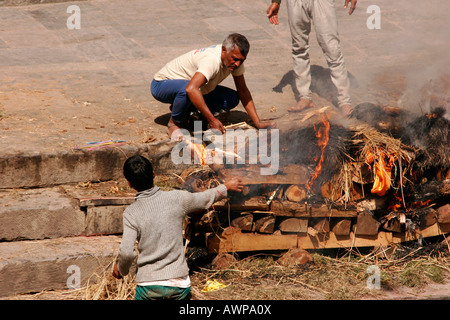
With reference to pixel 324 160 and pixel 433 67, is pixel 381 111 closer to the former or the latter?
pixel 324 160

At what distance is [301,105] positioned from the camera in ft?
25.4

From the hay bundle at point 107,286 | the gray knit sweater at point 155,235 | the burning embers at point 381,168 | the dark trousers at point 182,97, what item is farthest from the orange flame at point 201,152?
the gray knit sweater at point 155,235

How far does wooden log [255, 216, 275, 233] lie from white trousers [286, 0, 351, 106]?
8.01 feet

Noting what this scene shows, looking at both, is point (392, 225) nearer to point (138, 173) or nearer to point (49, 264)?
point (138, 173)

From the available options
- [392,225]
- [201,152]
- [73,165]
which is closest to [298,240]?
[392,225]

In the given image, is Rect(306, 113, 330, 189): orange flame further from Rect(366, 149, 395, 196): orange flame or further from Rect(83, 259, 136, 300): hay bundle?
Rect(83, 259, 136, 300): hay bundle

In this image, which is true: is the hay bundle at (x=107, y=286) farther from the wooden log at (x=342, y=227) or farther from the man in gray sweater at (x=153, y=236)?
the wooden log at (x=342, y=227)

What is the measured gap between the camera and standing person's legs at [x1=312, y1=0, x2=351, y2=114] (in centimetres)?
761

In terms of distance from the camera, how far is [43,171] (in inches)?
245

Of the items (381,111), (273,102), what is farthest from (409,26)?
(381,111)

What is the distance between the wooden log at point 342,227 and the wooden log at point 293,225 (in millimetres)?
328

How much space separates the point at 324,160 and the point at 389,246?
3.86ft

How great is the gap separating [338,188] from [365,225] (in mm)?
476
